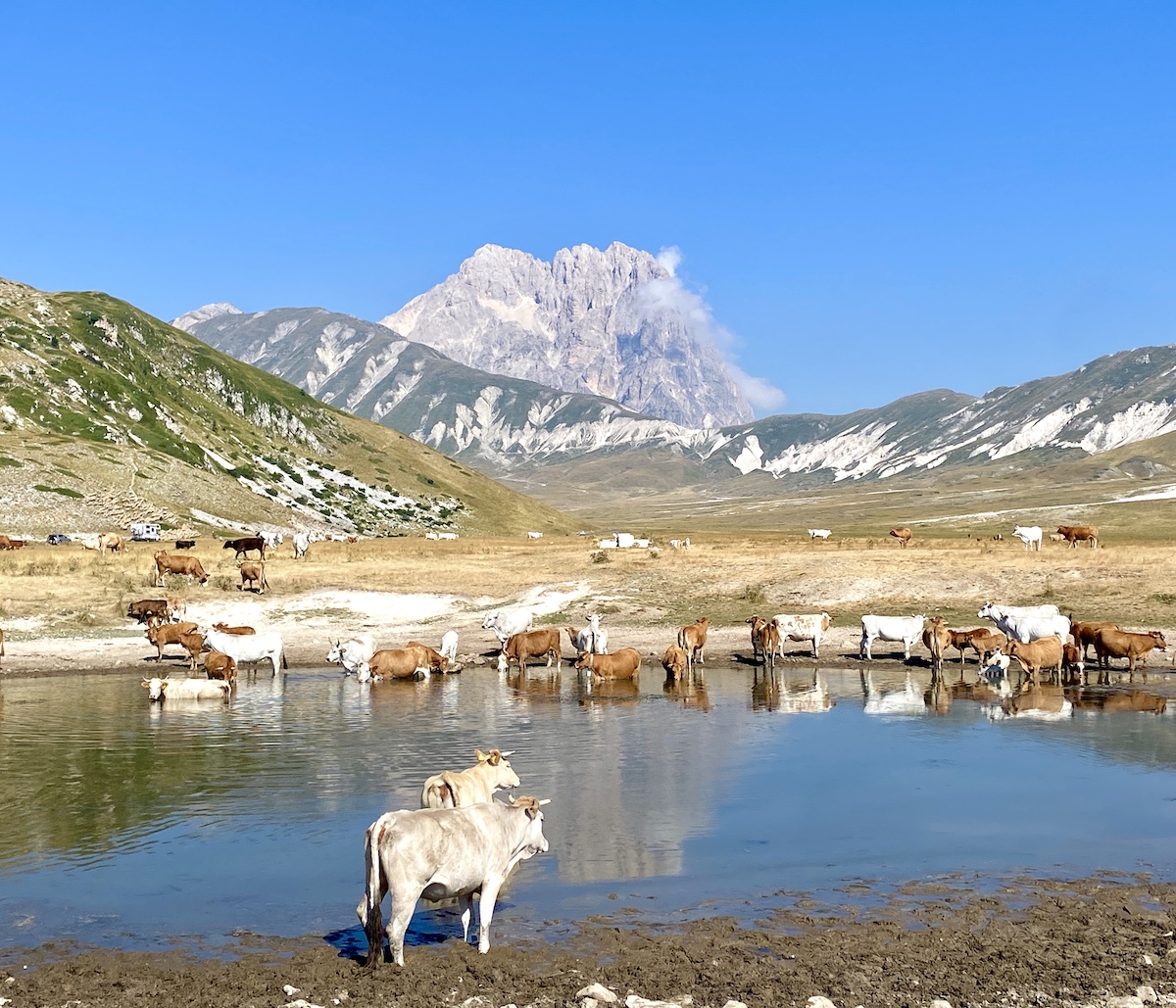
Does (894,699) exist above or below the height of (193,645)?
below

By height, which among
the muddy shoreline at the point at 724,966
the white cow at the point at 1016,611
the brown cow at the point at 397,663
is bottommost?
the muddy shoreline at the point at 724,966

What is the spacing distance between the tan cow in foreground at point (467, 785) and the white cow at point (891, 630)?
78.4 feet

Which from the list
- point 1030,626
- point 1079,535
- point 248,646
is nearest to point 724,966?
point 248,646

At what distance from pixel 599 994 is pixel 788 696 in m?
21.4

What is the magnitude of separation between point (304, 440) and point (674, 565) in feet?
438

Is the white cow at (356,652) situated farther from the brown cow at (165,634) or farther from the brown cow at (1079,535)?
the brown cow at (1079,535)

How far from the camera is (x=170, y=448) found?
125875mm

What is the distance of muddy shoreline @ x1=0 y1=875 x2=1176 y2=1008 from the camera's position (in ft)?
37.2

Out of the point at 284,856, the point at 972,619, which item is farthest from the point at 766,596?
the point at 284,856

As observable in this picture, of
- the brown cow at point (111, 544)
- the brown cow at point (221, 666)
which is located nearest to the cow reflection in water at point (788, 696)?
the brown cow at point (221, 666)

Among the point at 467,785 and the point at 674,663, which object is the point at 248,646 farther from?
the point at 467,785

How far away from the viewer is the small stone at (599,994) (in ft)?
36.6

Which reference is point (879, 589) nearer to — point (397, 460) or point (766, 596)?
point (766, 596)

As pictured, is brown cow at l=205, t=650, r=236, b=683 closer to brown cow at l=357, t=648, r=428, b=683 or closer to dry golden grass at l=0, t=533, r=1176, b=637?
brown cow at l=357, t=648, r=428, b=683
